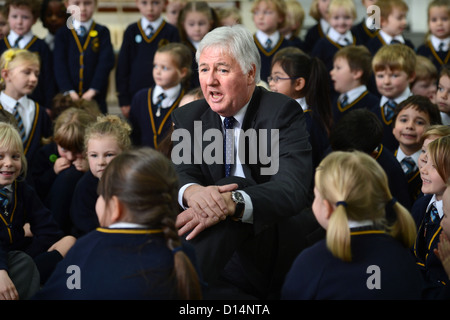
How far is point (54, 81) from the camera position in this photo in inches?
195

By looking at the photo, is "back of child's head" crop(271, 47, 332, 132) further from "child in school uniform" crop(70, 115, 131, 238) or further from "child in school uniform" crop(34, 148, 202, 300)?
"child in school uniform" crop(34, 148, 202, 300)

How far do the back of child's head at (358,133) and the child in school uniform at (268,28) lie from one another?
75.2 inches

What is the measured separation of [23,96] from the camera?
4207 millimetres

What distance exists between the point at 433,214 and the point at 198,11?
9.74 ft

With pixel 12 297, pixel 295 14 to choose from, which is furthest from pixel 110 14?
pixel 12 297

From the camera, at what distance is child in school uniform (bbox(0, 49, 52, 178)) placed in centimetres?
410

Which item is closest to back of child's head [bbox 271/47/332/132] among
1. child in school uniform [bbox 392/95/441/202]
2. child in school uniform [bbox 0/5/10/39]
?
child in school uniform [bbox 392/95/441/202]

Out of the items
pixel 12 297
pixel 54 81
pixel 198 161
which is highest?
pixel 54 81

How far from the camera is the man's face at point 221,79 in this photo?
243 cm

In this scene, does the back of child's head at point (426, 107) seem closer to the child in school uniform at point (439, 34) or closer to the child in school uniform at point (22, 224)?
the child in school uniform at point (439, 34)

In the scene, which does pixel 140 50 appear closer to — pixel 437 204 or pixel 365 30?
pixel 365 30

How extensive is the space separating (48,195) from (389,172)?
1848 mm

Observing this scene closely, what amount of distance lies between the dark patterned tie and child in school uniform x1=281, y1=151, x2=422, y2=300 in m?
0.65
